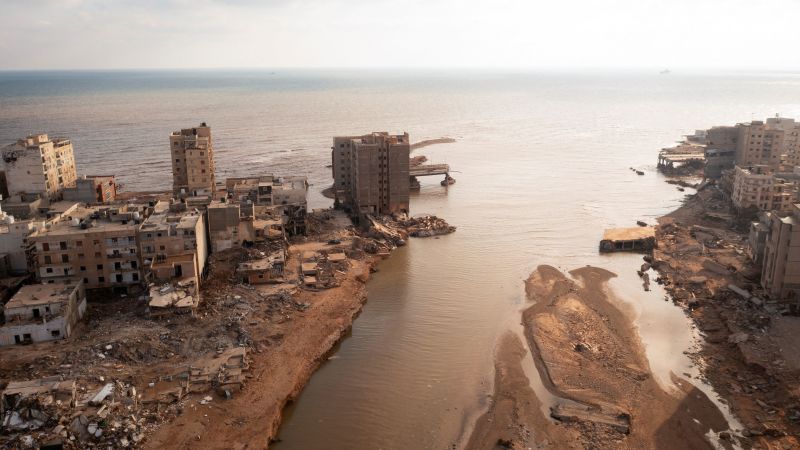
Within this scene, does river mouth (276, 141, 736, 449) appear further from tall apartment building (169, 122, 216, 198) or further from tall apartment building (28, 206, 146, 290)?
tall apartment building (169, 122, 216, 198)

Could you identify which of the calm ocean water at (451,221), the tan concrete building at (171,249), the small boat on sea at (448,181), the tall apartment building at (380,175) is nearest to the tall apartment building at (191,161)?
the calm ocean water at (451,221)

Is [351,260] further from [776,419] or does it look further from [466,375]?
[776,419]

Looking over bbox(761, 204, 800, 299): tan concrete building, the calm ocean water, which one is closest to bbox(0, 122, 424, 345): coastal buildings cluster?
the calm ocean water

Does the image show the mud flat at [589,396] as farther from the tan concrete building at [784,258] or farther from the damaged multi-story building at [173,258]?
the damaged multi-story building at [173,258]

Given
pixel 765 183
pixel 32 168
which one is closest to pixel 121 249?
pixel 32 168

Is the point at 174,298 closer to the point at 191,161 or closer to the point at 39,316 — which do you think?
the point at 39,316

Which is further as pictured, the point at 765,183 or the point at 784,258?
the point at 765,183

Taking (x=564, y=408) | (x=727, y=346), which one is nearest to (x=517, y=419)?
(x=564, y=408)
